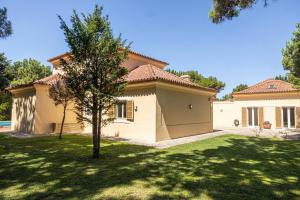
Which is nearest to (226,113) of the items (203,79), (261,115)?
(261,115)

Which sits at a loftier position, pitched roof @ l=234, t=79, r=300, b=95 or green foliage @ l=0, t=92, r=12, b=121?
pitched roof @ l=234, t=79, r=300, b=95

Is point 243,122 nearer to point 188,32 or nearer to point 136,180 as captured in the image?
point 188,32

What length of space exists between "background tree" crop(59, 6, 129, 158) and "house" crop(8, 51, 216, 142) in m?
3.59

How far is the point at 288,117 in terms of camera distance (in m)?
23.6

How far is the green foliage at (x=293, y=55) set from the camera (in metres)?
16.5

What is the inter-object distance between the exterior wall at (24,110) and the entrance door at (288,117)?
25.2 m

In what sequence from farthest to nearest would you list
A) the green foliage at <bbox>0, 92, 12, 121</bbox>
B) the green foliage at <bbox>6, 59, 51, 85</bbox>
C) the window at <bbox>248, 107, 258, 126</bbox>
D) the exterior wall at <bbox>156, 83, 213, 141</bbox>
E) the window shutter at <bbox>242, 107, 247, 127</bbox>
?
1. the green foliage at <bbox>6, 59, 51, 85</bbox>
2. the green foliage at <bbox>0, 92, 12, 121</bbox>
3. the window shutter at <bbox>242, 107, 247, 127</bbox>
4. the window at <bbox>248, 107, 258, 126</bbox>
5. the exterior wall at <bbox>156, 83, 213, 141</bbox>

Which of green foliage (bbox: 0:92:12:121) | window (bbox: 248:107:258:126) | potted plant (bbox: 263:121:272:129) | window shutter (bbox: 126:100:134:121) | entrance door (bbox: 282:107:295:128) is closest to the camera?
window shutter (bbox: 126:100:134:121)

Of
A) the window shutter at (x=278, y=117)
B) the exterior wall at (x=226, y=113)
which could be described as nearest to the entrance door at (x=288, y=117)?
the window shutter at (x=278, y=117)

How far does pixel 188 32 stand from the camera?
17500 mm

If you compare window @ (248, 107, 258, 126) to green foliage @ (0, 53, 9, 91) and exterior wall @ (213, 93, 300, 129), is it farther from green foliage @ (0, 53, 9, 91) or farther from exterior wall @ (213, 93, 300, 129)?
green foliage @ (0, 53, 9, 91)

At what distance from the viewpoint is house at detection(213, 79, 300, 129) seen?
76.4 feet

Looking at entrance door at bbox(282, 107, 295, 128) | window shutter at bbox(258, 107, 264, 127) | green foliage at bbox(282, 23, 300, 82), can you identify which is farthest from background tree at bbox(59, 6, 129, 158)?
entrance door at bbox(282, 107, 295, 128)

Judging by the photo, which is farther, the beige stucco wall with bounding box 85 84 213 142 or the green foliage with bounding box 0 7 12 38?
the beige stucco wall with bounding box 85 84 213 142
